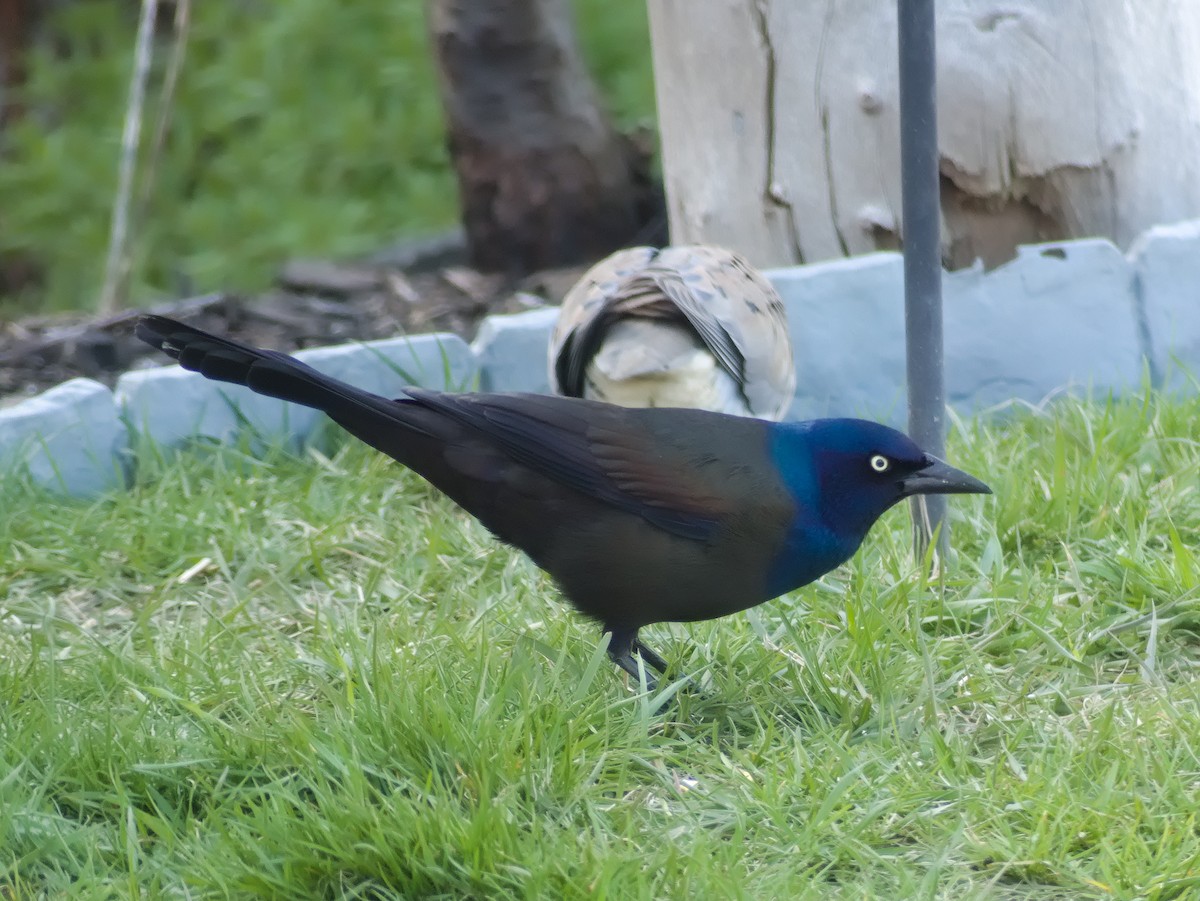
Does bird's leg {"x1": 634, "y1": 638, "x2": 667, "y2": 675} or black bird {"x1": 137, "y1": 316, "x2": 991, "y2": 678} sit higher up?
black bird {"x1": 137, "y1": 316, "x2": 991, "y2": 678}

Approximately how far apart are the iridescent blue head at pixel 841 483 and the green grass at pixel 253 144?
5395 mm

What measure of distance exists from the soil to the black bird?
2.11 metres

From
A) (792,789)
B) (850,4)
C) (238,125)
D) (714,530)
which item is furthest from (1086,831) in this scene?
(238,125)

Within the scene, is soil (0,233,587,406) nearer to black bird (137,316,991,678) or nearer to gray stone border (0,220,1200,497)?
gray stone border (0,220,1200,497)

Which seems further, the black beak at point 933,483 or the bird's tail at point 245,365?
the black beak at point 933,483

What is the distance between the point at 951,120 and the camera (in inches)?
181

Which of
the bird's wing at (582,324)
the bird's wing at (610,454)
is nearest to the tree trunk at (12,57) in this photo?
the bird's wing at (582,324)

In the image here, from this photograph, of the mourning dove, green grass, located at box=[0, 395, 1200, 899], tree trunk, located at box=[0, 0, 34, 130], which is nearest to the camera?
green grass, located at box=[0, 395, 1200, 899]

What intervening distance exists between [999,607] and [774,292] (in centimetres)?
130

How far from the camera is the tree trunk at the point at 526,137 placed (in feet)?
20.6

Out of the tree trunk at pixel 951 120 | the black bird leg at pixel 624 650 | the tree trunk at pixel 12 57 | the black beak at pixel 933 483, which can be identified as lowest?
the black bird leg at pixel 624 650

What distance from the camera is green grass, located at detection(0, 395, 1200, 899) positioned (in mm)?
2387

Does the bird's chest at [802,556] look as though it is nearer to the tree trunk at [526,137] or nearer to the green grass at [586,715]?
the green grass at [586,715]

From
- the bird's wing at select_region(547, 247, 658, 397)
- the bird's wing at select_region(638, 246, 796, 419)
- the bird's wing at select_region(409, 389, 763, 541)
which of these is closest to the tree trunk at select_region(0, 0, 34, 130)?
the bird's wing at select_region(547, 247, 658, 397)
